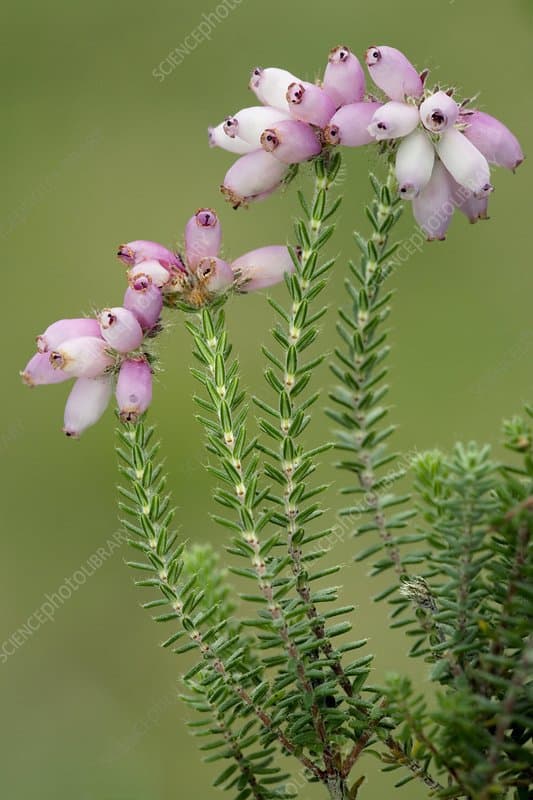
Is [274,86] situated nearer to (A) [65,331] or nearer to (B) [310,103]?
(B) [310,103]

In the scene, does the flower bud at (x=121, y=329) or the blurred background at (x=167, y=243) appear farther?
the blurred background at (x=167, y=243)

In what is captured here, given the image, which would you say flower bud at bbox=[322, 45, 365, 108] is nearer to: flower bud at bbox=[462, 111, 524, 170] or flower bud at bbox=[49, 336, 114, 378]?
flower bud at bbox=[462, 111, 524, 170]

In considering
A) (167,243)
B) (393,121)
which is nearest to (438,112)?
(393,121)

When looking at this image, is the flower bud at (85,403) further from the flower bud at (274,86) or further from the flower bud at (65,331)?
the flower bud at (274,86)

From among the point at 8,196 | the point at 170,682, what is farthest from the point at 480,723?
the point at 8,196

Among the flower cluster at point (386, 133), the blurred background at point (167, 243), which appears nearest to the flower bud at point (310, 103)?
the flower cluster at point (386, 133)

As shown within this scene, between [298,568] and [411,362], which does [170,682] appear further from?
[298,568]
